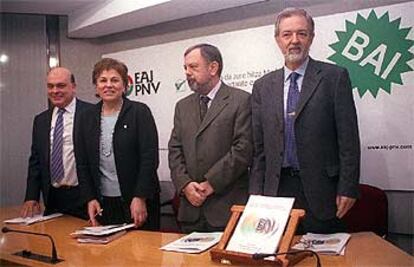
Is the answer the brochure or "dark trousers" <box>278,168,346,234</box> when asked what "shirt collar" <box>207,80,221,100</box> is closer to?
"dark trousers" <box>278,168,346,234</box>

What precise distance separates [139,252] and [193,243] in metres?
0.19

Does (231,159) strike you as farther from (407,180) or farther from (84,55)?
(84,55)

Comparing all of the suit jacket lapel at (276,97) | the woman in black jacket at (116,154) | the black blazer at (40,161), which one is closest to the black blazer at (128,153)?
the woman in black jacket at (116,154)

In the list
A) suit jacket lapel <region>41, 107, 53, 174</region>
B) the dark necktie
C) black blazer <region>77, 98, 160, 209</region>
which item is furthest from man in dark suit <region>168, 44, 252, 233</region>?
suit jacket lapel <region>41, 107, 53, 174</region>

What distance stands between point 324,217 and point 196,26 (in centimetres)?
130

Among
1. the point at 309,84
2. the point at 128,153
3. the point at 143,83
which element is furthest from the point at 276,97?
the point at 143,83

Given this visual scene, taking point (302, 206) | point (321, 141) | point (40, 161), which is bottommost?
point (302, 206)

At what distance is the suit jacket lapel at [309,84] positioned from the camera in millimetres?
1805

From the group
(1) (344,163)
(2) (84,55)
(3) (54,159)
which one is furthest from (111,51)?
(1) (344,163)

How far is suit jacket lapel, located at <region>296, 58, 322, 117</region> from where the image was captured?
180 centimetres

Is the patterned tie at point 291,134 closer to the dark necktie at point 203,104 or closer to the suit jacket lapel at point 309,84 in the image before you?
the suit jacket lapel at point 309,84

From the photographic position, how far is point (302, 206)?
1.83m

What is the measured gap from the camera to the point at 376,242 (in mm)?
1568

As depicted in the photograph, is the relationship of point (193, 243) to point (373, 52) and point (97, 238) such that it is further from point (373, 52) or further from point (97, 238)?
point (373, 52)
